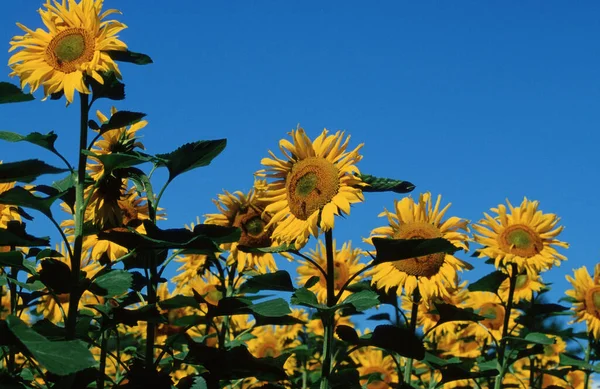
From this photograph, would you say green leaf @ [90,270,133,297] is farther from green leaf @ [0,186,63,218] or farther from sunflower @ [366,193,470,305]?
sunflower @ [366,193,470,305]

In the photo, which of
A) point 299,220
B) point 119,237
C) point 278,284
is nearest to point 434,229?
point 299,220

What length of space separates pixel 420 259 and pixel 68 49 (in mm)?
2432

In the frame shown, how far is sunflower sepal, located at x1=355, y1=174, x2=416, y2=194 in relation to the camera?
4.27 meters

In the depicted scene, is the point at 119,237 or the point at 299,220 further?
the point at 299,220

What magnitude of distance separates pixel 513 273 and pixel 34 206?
3.89 metres

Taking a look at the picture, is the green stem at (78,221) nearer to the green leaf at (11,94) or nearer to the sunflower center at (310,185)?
the green leaf at (11,94)

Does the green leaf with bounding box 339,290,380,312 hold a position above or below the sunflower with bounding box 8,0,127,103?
below

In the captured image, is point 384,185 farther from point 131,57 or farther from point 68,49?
point 68,49

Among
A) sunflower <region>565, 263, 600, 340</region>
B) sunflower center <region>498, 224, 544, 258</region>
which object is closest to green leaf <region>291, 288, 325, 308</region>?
sunflower center <region>498, 224, 544, 258</region>

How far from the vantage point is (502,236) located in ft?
22.0

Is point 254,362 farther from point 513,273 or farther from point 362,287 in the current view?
point 513,273

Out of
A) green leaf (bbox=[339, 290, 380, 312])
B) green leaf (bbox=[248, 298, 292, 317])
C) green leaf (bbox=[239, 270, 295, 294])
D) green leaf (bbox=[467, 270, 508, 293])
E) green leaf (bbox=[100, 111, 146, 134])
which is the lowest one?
green leaf (bbox=[248, 298, 292, 317])

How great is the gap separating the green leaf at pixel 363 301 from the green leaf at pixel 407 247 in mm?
179

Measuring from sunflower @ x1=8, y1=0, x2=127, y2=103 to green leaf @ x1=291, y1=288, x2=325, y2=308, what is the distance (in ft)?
Answer: 4.66
